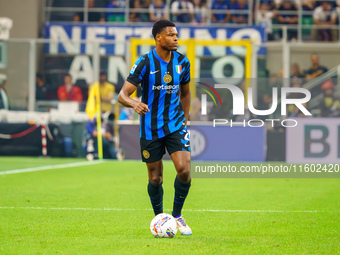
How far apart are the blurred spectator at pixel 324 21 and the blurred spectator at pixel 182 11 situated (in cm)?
436

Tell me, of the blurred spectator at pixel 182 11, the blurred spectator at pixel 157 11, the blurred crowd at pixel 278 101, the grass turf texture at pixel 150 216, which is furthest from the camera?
the blurred spectator at pixel 157 11

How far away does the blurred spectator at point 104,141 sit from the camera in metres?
18.9

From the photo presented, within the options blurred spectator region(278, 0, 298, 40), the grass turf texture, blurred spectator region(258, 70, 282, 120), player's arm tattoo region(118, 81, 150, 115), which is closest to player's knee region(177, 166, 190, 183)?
the grass turf texture

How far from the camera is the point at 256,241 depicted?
6.51 m

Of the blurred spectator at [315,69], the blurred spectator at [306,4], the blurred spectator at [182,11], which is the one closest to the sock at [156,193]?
the blurred spectator at [315,69]

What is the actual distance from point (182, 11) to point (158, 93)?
60.6 feet

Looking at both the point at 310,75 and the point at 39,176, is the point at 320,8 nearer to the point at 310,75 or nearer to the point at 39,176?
the point at 310,75

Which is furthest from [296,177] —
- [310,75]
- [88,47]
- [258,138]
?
[88,47]

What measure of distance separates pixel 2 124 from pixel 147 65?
13.0 m

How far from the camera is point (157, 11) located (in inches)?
990

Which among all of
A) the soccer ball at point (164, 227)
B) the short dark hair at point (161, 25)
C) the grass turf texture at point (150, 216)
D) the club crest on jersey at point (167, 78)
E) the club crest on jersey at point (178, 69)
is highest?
the short dark hair at point (161, 25)

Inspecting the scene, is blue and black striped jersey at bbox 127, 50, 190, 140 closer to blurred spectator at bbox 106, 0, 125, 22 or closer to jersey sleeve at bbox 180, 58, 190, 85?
jersey sleeve at bbox 180, 58, 190, 85

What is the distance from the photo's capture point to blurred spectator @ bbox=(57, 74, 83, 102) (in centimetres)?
1903

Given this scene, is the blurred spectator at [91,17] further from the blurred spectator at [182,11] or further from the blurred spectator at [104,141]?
the blurred spectator at [104,141]
